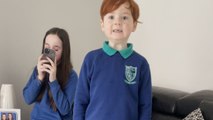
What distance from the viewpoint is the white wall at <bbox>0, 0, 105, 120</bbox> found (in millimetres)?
2285

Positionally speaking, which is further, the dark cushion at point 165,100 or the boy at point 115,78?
the dark cushion at point 165,100

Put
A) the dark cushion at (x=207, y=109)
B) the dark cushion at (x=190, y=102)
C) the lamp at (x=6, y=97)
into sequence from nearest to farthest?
the dark cushion at (x=207, y=109)
the dark cushion at (x=190, y=102)
the lamp at (x=6, y=97)

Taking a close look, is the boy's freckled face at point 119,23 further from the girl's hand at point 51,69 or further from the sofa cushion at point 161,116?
the sofa cushion at point 161,116

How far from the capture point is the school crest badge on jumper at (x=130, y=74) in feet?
4.11

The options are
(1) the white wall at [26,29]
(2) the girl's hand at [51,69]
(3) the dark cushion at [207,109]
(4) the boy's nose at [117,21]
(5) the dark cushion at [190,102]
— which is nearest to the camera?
(4) the boy's nose at [117,21]

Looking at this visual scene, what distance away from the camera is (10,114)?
199 cm

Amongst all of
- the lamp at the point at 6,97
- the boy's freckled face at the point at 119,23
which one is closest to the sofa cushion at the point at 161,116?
the boy's freckled face at the point at 119,23

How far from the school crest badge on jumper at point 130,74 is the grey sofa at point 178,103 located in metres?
0.53

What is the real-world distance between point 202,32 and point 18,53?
1305 mm

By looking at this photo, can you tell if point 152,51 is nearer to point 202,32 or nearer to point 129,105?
point 202,32

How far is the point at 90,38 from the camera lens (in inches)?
109

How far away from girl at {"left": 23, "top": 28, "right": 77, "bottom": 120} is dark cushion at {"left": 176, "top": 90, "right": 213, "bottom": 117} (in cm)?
61

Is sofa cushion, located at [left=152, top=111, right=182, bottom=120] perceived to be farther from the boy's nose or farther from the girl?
the boy's nose

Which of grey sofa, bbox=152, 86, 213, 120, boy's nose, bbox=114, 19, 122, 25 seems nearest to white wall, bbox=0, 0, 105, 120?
grey sofa, bbox=152, 86, 213, 120
